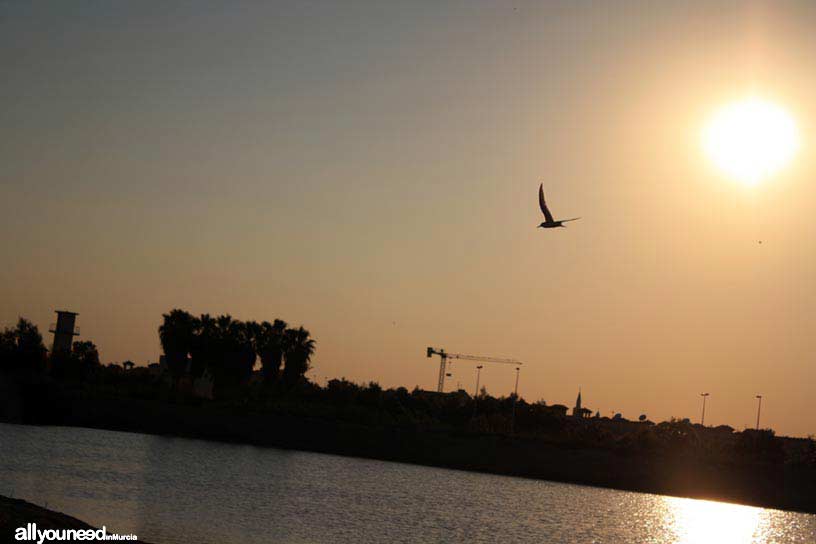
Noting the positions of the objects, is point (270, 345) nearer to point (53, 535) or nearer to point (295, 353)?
point (295, 353)

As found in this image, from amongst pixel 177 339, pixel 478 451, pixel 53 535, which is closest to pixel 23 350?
pixel 177 339

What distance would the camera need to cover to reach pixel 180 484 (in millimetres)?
48312

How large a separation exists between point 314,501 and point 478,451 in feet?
154

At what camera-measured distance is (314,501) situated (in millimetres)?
48156

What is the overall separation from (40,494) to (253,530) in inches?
308

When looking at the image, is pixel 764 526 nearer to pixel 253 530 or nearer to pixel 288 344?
pixel 253 530

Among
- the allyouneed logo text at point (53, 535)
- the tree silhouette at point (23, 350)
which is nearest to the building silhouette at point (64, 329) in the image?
the tree silhouette at point (23, 350)

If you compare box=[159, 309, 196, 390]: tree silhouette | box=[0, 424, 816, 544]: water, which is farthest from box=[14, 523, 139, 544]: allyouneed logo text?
box=[159, 309, 196, 390]: tree silhouette

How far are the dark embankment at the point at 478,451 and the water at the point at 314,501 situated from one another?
4031mm

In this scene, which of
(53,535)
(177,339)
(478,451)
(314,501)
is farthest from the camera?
(177,339)

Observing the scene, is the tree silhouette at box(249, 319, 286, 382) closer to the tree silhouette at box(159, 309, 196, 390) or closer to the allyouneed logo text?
the tree silhouette at box(159, 309, 196, 390)

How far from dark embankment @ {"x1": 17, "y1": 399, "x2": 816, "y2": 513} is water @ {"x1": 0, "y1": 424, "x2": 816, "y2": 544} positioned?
4.03 meters

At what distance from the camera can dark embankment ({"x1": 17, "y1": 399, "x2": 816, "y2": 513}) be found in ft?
287

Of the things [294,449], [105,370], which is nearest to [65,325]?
[105,370]
